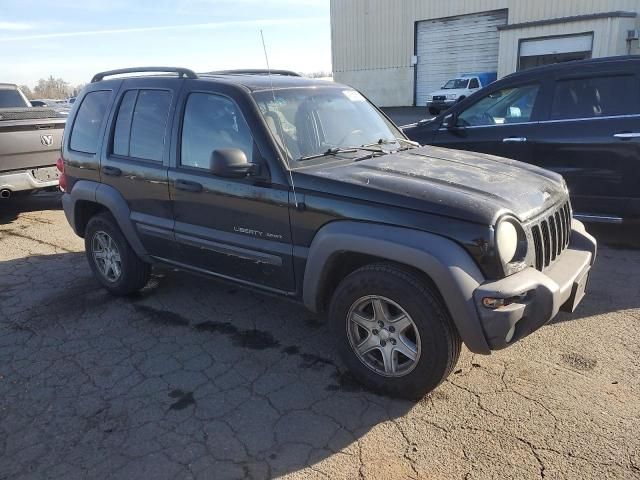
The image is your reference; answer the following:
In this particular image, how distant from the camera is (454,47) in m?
29.1

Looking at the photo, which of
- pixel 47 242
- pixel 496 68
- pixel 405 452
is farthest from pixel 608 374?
pixel 496 68

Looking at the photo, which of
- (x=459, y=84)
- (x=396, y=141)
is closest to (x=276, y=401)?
(x=396, y=141)

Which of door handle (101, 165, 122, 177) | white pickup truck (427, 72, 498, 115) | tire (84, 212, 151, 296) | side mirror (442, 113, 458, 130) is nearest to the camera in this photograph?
door handle (101, 165, 122, 177)

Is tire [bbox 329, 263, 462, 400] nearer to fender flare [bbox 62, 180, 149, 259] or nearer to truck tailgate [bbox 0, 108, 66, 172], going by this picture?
fender flare [bbox 62, 180, 149, 259]

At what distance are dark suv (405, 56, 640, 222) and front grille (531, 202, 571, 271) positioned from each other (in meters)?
2.27

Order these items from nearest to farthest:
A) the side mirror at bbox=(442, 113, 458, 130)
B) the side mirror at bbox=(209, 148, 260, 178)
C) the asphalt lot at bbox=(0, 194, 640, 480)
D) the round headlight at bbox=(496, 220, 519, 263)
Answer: the asphalt lot at bbox=(0, 194, 640, 480) < the round headlight at bbox=(496, 220, 519, 263) < the side mirror at bbox=(209, 148, 260, 178) < the side mirror at bbox=(442, 113, 458, 130)

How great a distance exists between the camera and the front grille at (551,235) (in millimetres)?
3072

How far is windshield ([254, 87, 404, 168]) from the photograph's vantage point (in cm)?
360

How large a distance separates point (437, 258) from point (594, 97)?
13.1 ft

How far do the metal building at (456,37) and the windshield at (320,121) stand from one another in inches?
867

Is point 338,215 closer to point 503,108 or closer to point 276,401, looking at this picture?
point 276,401

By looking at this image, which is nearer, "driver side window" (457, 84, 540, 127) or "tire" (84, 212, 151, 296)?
"tire" (84, 212, 151, 296)

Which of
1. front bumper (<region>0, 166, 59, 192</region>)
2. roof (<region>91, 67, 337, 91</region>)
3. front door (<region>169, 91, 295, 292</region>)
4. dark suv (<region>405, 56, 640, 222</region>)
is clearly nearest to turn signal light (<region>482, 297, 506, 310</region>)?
front door (<region>169, 91, 295, 292</region>)

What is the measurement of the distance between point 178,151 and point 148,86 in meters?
0.71
